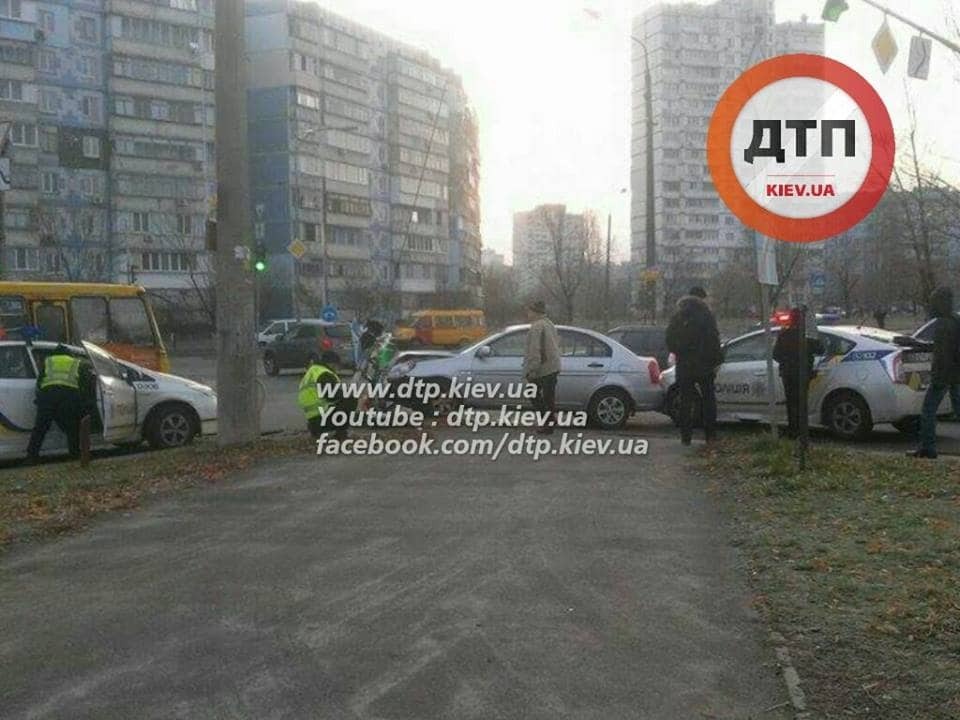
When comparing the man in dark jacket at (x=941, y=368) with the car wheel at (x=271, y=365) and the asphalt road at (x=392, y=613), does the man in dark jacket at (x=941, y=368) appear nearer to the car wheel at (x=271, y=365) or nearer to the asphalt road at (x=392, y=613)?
the asphalt road at (x=392, y=613)

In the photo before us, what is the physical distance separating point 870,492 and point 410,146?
8264 centimetres

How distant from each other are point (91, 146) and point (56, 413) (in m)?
59.7

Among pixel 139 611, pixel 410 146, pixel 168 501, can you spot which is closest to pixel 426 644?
pixel 139 611

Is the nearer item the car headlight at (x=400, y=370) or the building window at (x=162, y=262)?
the car headlight at (x=400, y=370)

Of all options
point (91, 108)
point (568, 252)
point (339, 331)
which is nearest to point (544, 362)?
point (339, 331)

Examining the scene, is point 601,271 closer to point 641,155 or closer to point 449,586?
point 641,155

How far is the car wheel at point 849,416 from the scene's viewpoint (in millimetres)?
13195

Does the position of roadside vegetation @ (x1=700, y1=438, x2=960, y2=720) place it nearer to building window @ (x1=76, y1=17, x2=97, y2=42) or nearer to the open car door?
the open car door

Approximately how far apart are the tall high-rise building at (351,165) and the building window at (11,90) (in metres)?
13.9

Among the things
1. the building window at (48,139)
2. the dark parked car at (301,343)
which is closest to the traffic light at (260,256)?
the dark parked car at (301,343)

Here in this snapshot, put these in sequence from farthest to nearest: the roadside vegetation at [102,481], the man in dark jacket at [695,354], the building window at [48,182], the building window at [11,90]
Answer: the building window at [48,182] < the building window at [11,90] < the man in dark jacket at [695,354] < the roadside vegetation at [102,481]

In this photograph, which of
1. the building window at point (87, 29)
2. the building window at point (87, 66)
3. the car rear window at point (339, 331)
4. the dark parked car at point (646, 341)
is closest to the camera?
the dark parked car at point (646, 341)

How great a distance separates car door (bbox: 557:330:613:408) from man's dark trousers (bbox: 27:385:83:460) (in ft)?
21.5

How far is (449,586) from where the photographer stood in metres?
5.98
